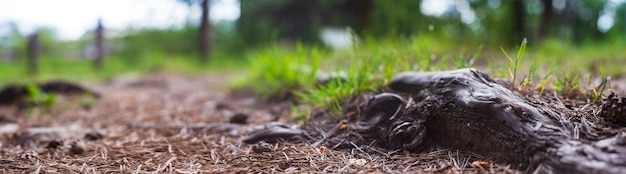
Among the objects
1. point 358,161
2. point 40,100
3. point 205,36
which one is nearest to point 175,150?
point 358,161

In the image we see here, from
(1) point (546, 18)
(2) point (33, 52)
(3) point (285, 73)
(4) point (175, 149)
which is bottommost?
(4) point (175, 149)

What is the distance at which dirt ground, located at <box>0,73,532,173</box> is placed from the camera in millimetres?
1374

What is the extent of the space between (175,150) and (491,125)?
123cm

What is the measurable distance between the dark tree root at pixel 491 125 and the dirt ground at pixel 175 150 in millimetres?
64

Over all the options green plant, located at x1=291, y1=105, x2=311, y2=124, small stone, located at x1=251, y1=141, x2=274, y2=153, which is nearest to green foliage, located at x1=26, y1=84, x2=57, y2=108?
green plant, located at x1=291, y1=105, x2=311, y2=124

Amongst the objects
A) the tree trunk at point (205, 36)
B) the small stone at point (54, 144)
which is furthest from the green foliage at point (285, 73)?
the tree trunk at point (205, 36)

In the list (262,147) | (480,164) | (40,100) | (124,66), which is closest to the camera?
(480,164)

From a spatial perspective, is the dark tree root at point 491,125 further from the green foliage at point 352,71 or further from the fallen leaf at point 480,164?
the green foliage at point 352,71

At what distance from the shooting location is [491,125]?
133 centimetres

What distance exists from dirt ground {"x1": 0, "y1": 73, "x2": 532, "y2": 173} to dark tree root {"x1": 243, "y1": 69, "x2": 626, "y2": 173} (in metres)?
0.06

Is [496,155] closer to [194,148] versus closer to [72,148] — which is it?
[194,148]

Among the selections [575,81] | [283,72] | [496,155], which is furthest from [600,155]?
[283,72]

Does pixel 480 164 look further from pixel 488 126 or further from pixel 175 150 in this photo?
pixel 175 150

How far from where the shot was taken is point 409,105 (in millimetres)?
1676
